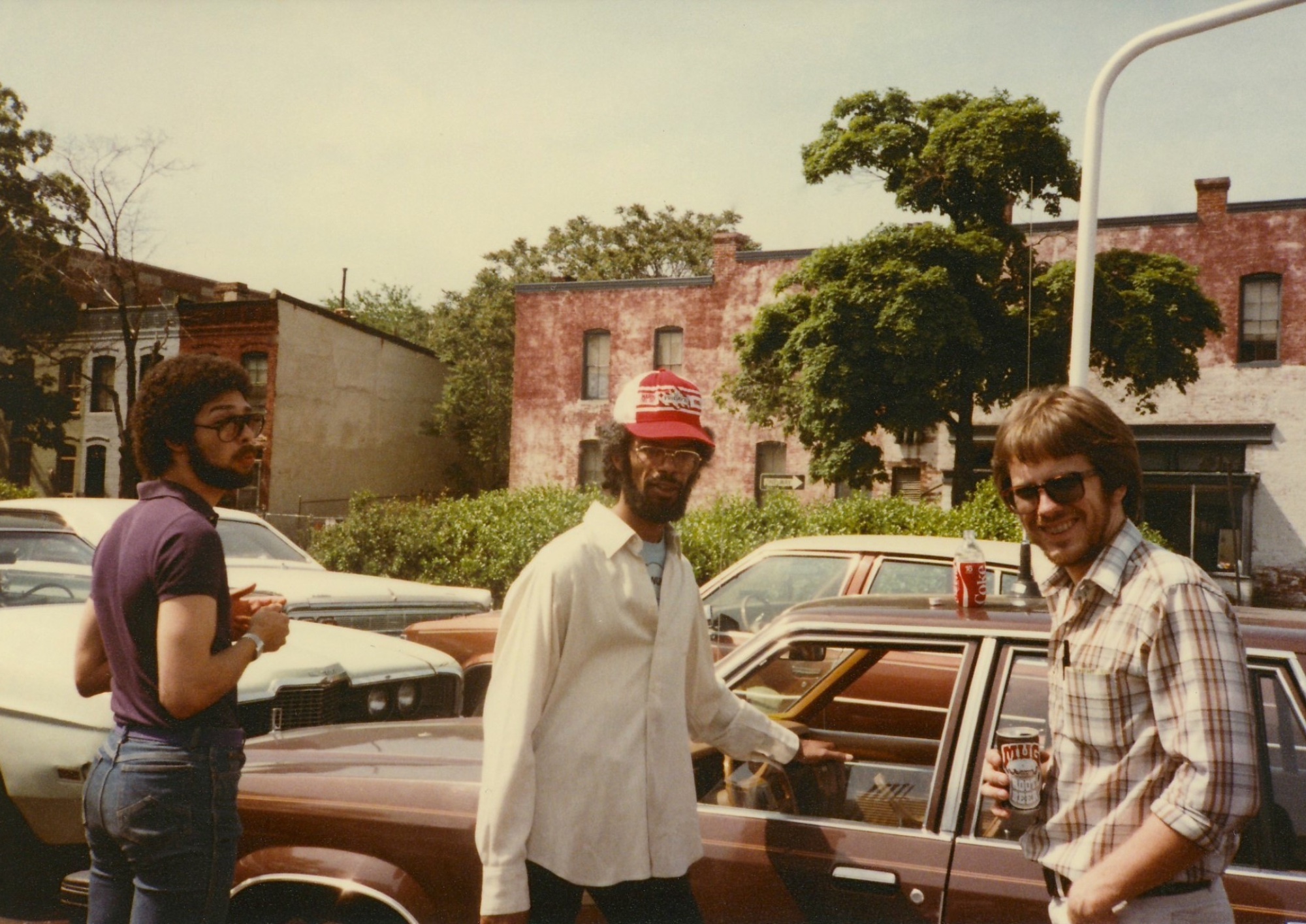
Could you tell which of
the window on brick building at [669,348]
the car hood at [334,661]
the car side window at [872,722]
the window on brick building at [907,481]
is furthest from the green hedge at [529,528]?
the window on brick building at [669,348]

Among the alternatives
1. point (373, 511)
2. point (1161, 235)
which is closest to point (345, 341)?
point (373, 511)

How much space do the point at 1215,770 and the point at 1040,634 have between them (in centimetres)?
87

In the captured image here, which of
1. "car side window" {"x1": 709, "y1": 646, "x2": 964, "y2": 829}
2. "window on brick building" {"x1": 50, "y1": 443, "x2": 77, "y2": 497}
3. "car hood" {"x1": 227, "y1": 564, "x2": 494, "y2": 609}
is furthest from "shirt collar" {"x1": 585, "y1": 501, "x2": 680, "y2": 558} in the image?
"window on brick building" {"x1": 50, "y1": 443, "x2": 77, "y2": 497}

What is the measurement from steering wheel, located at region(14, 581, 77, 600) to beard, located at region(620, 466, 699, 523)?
195 inches

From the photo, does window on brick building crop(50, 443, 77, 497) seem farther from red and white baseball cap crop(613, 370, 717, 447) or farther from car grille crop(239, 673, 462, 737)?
red and white baseball cap crop(613, 370, 717, 447)

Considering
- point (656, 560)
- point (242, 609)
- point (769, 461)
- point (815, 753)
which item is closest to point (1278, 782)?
point (815, 753)

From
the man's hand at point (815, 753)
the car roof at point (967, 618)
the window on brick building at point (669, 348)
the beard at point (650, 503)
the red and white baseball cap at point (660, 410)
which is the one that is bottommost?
the man's hand at point (815, 753)

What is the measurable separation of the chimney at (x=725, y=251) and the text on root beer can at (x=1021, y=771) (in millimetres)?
28228

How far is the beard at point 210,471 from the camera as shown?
2721 mm

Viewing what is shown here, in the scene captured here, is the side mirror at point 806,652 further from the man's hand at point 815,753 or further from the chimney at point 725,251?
the chimney at point 725,251

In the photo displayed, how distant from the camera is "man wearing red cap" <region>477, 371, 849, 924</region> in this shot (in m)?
2.39

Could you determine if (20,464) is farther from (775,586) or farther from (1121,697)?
(1121,697)

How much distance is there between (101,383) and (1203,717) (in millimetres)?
39319

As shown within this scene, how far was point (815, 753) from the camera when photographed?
3035 mm
